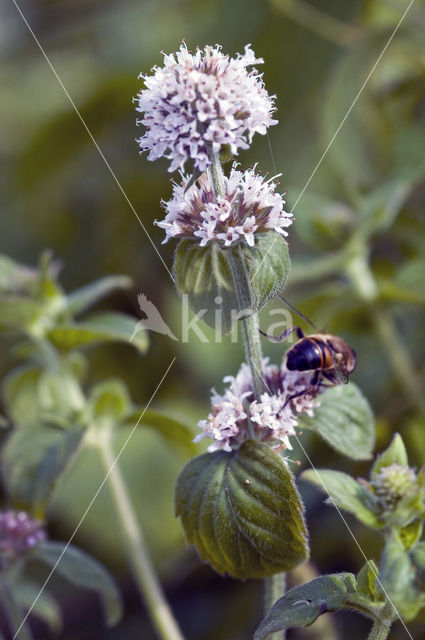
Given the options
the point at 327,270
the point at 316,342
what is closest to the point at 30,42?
the point at 327,270

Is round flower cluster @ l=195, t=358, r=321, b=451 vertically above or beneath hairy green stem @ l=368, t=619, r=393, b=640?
above

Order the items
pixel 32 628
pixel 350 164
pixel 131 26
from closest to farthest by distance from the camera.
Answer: pixel 32 628
pixel 350 164
pixel 131 26

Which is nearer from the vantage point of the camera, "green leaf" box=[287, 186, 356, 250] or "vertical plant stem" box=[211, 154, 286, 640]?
"vertical plant stem" box=[211, 154, 286, 640]

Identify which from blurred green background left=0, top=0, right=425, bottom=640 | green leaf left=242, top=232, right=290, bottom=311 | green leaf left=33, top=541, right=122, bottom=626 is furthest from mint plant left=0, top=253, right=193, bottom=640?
green leaf left=242, top=232, right=290, bottom=311

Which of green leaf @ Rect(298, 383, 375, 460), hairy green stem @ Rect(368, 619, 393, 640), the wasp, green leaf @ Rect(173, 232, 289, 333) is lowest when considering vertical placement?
hairy green stem @ Rect(368, 619, 393, 640)

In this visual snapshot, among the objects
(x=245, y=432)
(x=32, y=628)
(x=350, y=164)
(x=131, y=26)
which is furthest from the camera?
(x=131, y=26)

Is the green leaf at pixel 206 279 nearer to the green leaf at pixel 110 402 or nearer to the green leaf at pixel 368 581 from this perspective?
the green leaf at pixel 368 581

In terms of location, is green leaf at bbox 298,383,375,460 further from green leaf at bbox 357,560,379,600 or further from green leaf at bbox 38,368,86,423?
green leaf at bbox 38,368,86,423

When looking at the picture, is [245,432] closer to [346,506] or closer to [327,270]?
[346,506]
